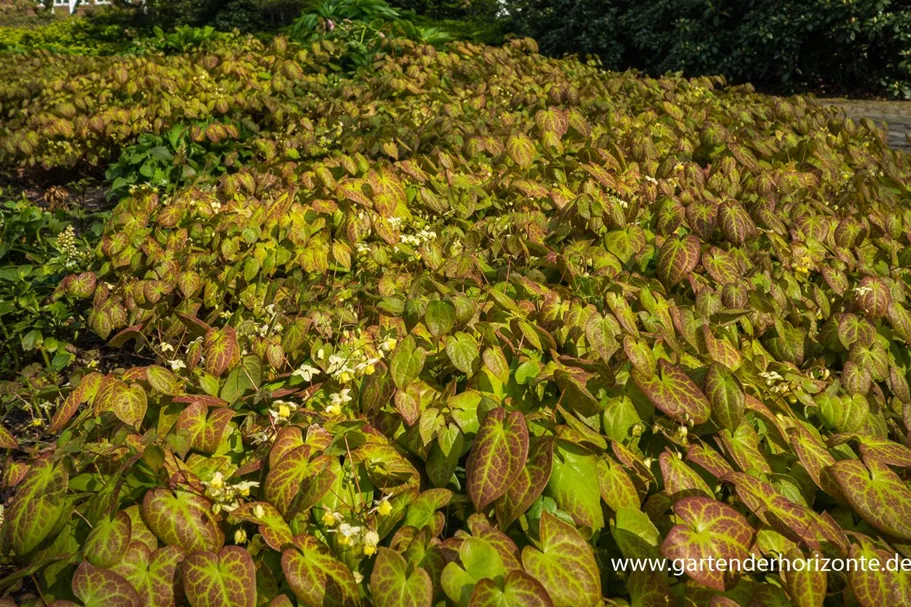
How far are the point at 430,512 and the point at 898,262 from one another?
2.16 meters

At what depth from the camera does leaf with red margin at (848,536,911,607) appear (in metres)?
1.12

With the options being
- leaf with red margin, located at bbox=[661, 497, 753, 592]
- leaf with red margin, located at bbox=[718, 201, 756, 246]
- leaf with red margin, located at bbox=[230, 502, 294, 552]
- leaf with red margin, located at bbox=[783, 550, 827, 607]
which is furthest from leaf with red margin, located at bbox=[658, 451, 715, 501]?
leaf with red margin, located at bbox=[718, 201, 756, 246]

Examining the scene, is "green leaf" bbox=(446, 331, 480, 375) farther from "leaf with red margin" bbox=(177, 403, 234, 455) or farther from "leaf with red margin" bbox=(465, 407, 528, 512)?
"leaf with red margin" bbox=(177, 403, 234, 455)

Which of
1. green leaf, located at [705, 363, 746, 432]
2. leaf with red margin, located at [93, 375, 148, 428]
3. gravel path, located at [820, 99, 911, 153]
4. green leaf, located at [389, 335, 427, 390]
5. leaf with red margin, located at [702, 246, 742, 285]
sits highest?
gravel path, located at [820, 99, 911, 153]

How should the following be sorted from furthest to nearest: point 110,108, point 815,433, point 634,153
→ point 110,108 → point 634,153 → point 815,433

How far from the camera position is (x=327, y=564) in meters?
1.21

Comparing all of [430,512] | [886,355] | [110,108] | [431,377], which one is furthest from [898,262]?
[110,108]

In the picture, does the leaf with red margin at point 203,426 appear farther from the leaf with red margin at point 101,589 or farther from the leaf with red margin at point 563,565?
the leaf with red margin at point 563,565

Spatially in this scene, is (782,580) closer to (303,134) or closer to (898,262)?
(898,262)

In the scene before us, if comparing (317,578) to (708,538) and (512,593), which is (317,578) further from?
(708,538)

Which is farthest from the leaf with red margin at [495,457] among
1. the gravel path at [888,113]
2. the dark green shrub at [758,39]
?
the dark green shrub at [758,39]

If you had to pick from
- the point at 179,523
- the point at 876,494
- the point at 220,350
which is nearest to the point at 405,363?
the point at 220,350

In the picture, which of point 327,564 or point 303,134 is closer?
point 327,564

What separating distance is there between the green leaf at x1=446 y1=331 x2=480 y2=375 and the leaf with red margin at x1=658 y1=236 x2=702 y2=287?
2.80ft
